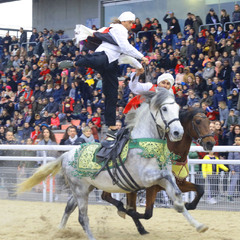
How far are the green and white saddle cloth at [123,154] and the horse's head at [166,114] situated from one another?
213 mm

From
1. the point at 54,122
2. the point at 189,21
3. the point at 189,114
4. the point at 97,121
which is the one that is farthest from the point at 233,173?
the point at 189,21

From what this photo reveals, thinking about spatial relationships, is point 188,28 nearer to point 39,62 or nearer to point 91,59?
point 39,62

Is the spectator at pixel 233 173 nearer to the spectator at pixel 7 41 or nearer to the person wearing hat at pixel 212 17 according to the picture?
the person wearing hat at pixel 212 17

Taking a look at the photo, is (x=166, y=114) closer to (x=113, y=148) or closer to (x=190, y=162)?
(x=113, y=148)

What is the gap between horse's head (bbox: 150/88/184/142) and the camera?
596cm

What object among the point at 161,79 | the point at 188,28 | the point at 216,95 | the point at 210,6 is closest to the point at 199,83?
the point at 216,95

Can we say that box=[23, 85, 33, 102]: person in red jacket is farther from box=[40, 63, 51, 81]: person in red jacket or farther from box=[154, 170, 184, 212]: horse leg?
box=[154, 170, 184, 212]: horse leg

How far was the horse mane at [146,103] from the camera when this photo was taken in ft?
20.6

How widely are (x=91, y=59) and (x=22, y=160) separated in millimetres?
4889

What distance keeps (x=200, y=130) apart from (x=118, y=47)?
4.89 feet

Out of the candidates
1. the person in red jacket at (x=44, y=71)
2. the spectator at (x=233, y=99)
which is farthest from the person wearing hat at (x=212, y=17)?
the person in red jacket at (x=44, y=71)

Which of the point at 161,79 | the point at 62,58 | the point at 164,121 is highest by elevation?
the point at 62,58

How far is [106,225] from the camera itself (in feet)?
26.7

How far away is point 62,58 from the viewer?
2020cm
